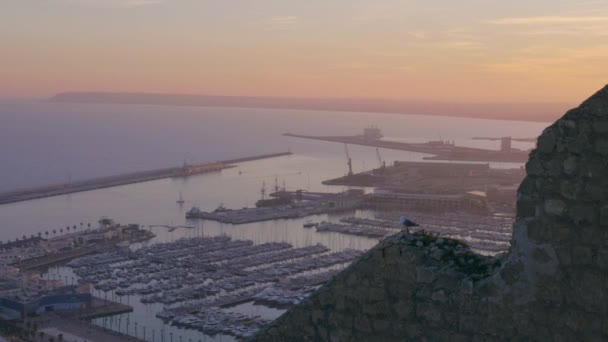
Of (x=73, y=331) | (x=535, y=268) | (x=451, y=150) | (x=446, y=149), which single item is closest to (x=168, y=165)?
(x=451, y=150)

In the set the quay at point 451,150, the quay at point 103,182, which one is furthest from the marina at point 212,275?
the quay at point 451,150

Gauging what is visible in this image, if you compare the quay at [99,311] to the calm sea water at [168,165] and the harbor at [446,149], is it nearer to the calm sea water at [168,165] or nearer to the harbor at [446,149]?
the calm sea water at [168,165]

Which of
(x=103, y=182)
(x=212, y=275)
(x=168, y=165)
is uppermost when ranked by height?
(x=168, y=165)

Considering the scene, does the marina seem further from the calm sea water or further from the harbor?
the harbor

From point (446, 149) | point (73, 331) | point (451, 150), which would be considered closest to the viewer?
point (73, 331)

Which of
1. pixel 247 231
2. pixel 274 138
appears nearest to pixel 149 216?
pixel 247 231

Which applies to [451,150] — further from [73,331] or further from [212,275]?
[73,331]
